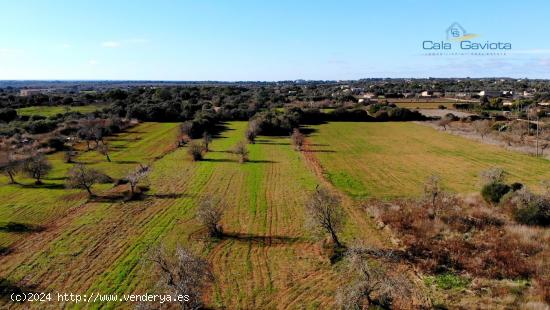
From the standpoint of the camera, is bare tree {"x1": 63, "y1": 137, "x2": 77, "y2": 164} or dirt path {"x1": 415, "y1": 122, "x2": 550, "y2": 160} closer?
bare tree {"x1": 63, "y1": 137, "x2": 77, "y2": 164}

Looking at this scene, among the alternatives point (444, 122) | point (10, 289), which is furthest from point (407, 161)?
point (10, 289)

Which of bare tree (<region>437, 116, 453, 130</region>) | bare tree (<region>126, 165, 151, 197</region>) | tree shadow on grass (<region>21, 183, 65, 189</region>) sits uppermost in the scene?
bare tree (<region>437, 116, 453, 130</region>)

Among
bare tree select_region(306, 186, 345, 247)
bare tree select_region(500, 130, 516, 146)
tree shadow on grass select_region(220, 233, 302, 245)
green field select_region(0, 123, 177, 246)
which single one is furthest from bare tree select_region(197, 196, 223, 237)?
bare tree select_region(500, 130, 516, 146)

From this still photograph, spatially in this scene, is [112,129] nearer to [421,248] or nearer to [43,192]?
[43,192]

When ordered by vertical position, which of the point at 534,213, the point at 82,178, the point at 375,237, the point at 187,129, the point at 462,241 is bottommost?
the point at 375,237

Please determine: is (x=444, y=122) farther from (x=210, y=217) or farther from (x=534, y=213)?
(x=210, y=217)

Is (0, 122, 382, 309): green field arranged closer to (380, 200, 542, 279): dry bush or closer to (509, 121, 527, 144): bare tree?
(380, 200, 542, 279): dry bush

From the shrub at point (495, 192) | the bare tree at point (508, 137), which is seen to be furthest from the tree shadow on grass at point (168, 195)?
the bare tree at point (508, 137)
